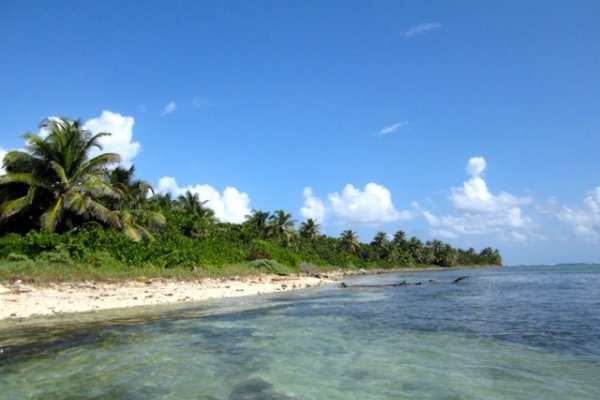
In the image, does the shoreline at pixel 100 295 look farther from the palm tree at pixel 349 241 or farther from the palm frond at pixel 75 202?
→ the palm tree at pixel 349 241

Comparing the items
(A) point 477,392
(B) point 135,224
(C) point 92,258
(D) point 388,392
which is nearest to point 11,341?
(D) point 388,392

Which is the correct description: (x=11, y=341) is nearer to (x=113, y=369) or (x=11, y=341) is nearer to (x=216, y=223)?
(x=113, y=369)

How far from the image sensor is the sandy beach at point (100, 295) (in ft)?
56.4

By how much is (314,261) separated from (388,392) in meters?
71.5

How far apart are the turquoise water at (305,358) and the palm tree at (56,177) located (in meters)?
16.6

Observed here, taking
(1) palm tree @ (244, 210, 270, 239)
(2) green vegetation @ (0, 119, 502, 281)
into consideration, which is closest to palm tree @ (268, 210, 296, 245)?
(1) palm tree @ (244, 210, 270, 239)

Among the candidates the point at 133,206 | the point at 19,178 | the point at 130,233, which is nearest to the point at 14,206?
the point at 19,178

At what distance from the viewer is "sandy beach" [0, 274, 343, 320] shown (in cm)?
1719

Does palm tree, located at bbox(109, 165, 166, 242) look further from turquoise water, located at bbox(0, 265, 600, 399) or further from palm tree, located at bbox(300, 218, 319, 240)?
palm tree, located at bbox(300, 218, 319, 240)

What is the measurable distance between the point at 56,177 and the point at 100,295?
1349 centimetres

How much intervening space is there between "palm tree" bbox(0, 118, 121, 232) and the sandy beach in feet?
26.4

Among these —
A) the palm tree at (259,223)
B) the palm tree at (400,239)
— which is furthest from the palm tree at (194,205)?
the palm tree at (400,239)

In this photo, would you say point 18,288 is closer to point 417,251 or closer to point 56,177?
point 56,177

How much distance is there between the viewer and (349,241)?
108625mm
